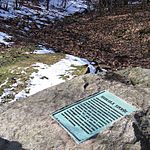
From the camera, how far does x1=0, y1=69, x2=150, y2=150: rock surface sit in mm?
4238

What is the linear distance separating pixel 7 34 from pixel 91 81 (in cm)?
960

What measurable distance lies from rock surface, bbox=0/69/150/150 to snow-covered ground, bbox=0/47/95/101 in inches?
97.7

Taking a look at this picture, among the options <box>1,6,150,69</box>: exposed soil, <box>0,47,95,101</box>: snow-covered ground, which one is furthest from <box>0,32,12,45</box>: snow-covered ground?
<box>0,47,95,101</box>: snow-covered ground

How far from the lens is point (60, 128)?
455 cm

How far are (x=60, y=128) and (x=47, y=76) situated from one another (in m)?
3.94

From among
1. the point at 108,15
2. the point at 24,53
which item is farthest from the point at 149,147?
the point at 108,15

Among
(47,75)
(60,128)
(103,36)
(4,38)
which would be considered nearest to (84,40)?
(103,36)

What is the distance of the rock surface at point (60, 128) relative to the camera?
13.9ft

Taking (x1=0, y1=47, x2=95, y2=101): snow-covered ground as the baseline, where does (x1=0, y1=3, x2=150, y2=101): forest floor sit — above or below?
below

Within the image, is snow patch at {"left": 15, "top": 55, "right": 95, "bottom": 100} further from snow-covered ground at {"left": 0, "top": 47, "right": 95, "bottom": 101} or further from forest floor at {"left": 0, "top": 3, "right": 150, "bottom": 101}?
forest floor at {"left": 0, "top": 3, "right": 150, "bottom": 101}

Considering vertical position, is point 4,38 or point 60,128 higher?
point 60,128

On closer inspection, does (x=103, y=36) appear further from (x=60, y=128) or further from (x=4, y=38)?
(x=60, y=128)

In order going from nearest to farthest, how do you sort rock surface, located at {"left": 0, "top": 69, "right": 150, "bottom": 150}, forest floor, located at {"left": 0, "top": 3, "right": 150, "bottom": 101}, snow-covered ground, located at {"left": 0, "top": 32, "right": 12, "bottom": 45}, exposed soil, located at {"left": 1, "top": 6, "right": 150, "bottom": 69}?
rock surface, located at {"left": 0, "top": 69, "right": 150, "bottom": 150}
forest floor, located at {"left": 0, "top": 3, "right": 150, "bottom": 101}
exposed soil, located at {"left": 1, "top": 6, "right": 150, "bottom": 69}
snow-covered ground, located at {"left": 0, "top": 32, "right": 12, "bottom": 45}

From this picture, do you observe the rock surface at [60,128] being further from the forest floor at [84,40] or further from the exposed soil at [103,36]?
the exposed soil at [103,36]
